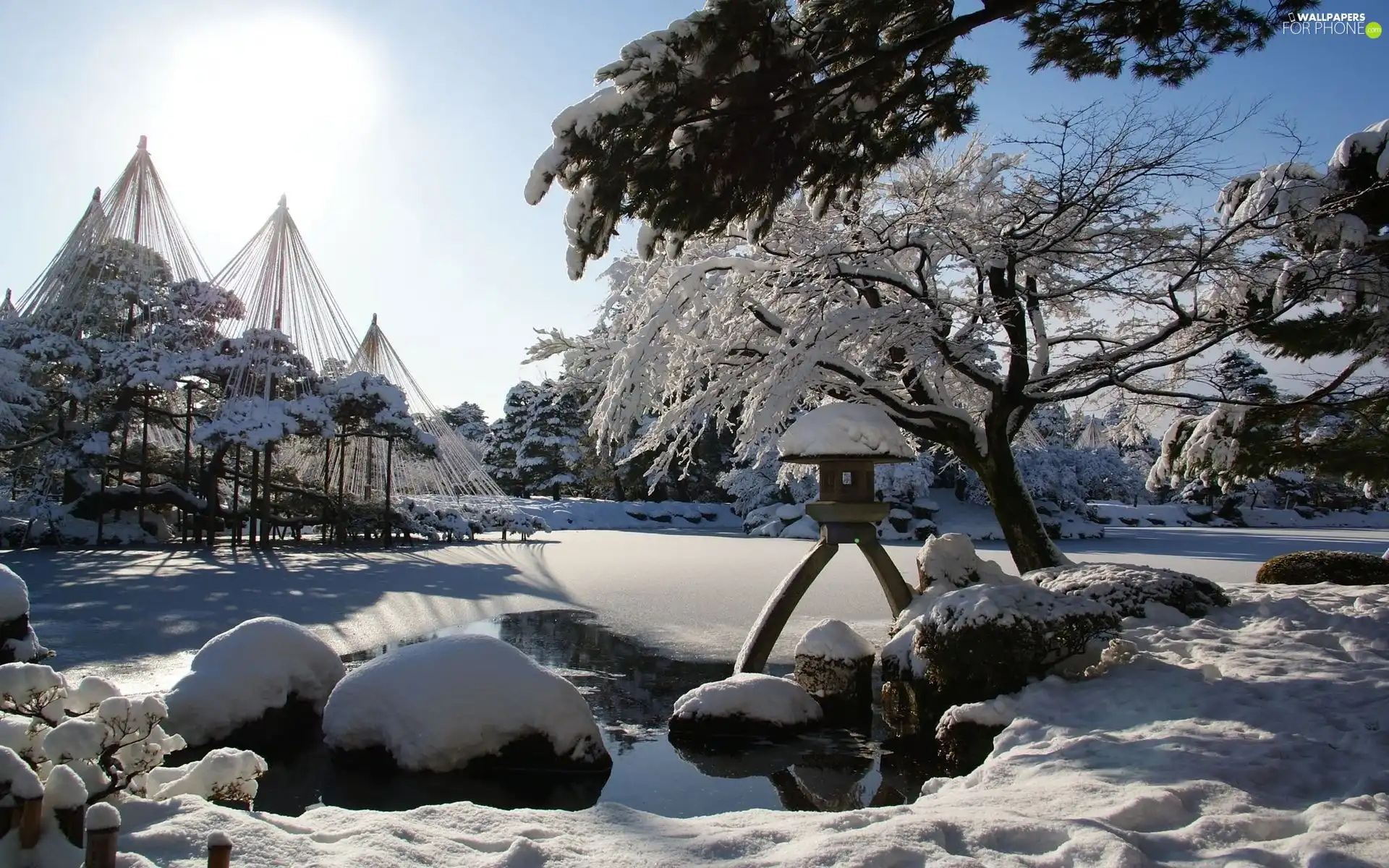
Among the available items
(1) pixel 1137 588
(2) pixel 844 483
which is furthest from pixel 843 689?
(1) pixel 1137 588

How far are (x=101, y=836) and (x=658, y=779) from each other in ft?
10.1

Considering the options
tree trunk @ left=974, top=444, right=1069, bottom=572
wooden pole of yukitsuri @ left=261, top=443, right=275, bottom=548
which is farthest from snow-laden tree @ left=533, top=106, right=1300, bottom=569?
wooden pole of yukitsuri @ left=261, top=443, right=275, bottom=548

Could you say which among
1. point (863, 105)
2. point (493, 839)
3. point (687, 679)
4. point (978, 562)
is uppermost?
point (863, 105)

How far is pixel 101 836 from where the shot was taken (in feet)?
6.53

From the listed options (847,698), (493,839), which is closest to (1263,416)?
(847,698)

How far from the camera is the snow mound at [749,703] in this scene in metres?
5.48

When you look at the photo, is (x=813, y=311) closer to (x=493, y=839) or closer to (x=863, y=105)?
(x=863, y=105)

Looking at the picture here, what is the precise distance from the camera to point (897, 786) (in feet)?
15.0

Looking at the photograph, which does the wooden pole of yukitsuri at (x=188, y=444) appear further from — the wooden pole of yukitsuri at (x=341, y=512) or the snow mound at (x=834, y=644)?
the snow mound at (x=834, y=644)

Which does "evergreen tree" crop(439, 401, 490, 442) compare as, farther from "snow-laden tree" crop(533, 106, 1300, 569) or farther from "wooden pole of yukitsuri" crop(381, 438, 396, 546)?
"snow-laden tree" crop(533, 106, 1300, 569)

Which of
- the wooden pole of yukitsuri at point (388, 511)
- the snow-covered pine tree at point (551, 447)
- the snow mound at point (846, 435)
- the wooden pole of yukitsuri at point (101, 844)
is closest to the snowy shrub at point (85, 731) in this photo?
the wooden pole of yukitsuri at point (101, 844)

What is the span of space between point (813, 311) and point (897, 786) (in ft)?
15.3

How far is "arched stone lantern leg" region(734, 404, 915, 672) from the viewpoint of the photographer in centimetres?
677

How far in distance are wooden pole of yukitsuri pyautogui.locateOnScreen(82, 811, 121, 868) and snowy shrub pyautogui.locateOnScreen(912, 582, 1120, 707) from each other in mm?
4457
